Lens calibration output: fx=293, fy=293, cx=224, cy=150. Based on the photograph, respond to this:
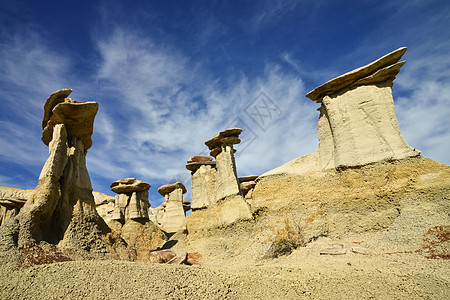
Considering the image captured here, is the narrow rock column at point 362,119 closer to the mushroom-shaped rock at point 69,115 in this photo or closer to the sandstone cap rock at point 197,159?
the mushroom-shaped rock at point 69,115

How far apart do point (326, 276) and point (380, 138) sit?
4.55m

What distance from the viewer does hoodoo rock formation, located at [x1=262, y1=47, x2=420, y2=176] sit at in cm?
836

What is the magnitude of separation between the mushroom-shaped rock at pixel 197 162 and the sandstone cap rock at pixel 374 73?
10.0 metres

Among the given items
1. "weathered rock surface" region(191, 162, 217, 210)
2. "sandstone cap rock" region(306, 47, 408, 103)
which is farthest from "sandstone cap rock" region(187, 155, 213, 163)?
"sandstone cap rock" region(306, 47, 408, 103)

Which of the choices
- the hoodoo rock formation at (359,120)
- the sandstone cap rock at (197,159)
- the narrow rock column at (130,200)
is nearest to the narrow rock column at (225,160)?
the sandstone cap rock at (197,159)

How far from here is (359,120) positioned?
353 inches

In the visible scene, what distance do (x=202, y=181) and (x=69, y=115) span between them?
8.41 m

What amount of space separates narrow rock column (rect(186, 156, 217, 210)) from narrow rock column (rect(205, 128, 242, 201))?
5.48ft

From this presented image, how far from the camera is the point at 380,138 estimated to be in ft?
27.6

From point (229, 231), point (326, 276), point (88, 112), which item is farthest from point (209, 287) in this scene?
point (88, 112)

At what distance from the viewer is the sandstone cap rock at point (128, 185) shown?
70.7 ft

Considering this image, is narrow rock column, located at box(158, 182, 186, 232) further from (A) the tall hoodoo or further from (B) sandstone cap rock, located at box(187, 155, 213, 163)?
(A) the tall hoodoo

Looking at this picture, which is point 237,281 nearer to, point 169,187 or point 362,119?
point 362,119

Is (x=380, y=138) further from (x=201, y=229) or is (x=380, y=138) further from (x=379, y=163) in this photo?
(x=201, y=229)
